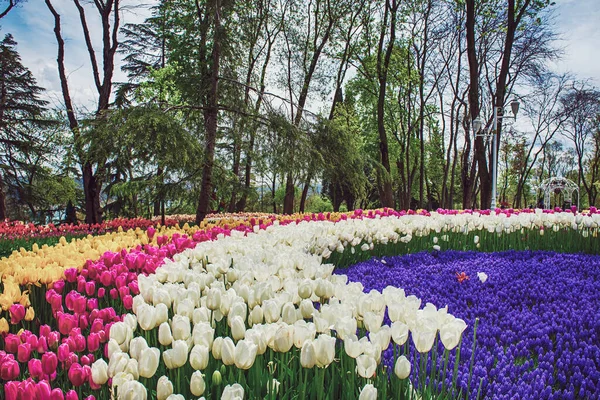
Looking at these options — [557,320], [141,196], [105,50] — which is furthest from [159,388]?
[105,50]

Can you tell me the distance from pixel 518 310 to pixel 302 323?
2312mm

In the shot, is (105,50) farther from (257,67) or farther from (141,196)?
(257,67)

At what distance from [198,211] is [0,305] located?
21.8 ft

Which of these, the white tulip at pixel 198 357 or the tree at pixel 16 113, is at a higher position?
the tree at pixel 16 113

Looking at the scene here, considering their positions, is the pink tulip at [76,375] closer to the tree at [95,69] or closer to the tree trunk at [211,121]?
the tree trunk at [211,121]

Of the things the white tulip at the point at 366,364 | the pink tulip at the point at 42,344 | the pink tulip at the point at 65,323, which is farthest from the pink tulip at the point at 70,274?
the white tulip at the point at 366,364

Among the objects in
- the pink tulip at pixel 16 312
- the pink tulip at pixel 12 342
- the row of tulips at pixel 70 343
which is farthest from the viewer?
the pink tulip at pixel 16 312

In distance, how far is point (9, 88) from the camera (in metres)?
20.4

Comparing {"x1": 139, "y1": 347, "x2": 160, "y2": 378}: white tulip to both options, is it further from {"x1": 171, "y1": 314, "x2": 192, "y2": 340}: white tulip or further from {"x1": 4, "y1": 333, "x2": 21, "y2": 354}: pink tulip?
{"x1": 4, "y1": 333, "x2": 21, "y2": 354}: pink tulip

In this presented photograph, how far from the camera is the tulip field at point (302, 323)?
1.59 m

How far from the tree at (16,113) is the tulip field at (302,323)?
15.2m

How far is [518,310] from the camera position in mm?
3363

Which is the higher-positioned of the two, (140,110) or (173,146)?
(140,110)

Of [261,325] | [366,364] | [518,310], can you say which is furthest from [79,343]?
[518,310]
